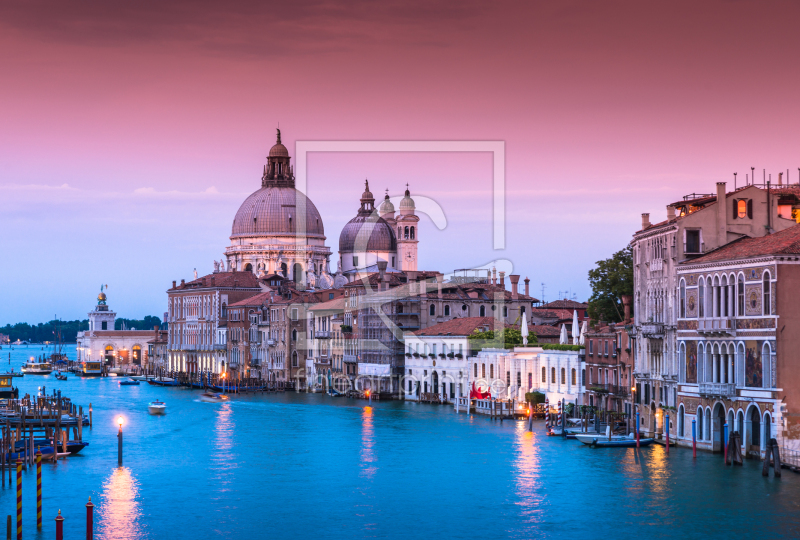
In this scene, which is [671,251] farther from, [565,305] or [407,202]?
[407,202]

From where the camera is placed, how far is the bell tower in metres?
112

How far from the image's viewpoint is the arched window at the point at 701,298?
38875 mm

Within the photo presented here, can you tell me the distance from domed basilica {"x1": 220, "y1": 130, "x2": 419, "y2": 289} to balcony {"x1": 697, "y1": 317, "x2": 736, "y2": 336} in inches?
3025

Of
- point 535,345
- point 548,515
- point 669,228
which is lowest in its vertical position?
point 548,515

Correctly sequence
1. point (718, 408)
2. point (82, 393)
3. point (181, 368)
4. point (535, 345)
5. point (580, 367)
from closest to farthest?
point (718, 408) → point (580, 367) → point (535, 345) → point (82, 393) → point (181, 368)

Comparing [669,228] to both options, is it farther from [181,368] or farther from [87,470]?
[181,368]

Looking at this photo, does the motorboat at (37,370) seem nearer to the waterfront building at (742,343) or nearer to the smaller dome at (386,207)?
the smaller dome at (386,207)

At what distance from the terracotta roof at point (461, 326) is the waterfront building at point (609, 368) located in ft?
41.6

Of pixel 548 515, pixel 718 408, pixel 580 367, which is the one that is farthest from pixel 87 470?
pixel 580 367

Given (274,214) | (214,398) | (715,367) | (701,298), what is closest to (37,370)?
(274,214)

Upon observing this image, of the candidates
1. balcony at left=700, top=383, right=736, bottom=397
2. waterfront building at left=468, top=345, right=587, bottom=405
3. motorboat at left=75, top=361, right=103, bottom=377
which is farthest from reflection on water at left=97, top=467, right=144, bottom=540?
motorboat at left=75, top=361, right=103, bottom=377

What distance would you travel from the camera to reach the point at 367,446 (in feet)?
151

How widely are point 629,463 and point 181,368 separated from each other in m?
82.7

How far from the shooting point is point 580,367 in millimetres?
53562
